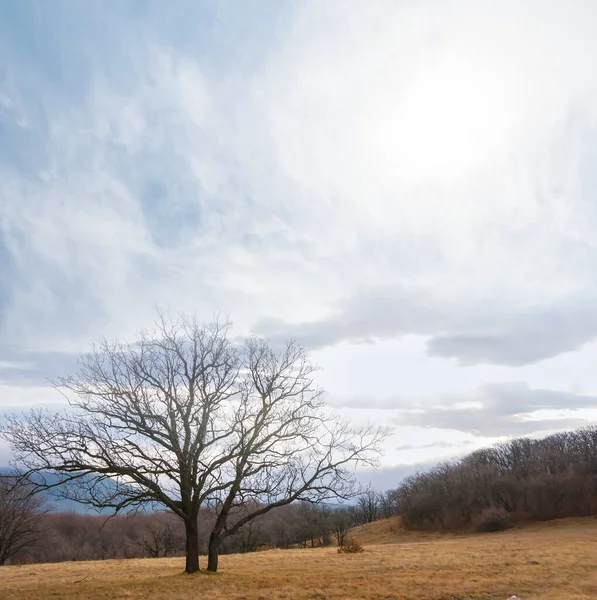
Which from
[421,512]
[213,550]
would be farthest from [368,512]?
[213,550]

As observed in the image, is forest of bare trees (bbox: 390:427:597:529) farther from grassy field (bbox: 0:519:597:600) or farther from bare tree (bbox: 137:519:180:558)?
grassy field (bbox: 0:519:597:600)

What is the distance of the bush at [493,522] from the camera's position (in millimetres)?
61344

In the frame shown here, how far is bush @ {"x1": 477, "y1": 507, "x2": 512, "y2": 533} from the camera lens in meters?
61.3

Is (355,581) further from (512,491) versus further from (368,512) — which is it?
(368,512)

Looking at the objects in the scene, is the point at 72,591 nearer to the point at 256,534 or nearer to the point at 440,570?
the point at 440,570

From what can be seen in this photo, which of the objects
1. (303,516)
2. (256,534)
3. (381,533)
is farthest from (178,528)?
(381,533)

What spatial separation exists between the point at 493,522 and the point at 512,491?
10.9 metres

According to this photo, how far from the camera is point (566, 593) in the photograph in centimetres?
1562

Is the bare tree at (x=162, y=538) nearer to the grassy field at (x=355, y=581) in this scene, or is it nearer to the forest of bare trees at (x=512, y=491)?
the forest of bare trees at (x=512, y=491)

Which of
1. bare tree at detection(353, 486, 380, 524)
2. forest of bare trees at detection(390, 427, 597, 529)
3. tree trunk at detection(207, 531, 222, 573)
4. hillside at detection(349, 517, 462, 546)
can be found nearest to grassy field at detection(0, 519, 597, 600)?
tree trunk at detection(207, 531, 222, 573)

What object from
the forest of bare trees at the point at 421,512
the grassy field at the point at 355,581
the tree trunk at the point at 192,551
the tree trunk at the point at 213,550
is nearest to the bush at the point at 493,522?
the forest of bare trees at the point at 421,512

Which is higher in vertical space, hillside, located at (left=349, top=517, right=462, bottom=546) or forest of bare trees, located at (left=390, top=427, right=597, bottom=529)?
forest of bare trees, located at (left=390, top=427, right=597, bottom=529)

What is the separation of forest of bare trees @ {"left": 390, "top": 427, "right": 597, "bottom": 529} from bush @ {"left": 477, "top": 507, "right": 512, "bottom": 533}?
0.42 feet

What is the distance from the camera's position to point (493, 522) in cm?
6169
